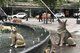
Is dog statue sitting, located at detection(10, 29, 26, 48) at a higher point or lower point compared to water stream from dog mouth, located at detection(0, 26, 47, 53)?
higher

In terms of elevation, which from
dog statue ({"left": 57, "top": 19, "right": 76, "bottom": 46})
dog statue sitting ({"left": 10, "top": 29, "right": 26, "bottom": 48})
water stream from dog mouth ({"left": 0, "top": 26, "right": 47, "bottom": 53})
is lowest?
dog statue ({"left": 57, "top": 19, "right": 76, "bottom": 46})

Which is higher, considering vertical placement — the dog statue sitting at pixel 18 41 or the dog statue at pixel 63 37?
the dog statue sitting at pixel 18 41

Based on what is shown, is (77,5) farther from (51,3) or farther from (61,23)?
(61,23)

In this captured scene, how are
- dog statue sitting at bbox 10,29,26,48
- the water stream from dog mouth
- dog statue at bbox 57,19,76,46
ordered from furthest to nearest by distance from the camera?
dog statue at bbox 57,19,76,46, dog statue sitting at bbox 10,29,26,48, the water stream from dog mouth

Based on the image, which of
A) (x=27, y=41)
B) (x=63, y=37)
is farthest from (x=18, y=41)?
(x=63, y=37)

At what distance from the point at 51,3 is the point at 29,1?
2918cm

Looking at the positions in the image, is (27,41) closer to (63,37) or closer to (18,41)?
(18,41)

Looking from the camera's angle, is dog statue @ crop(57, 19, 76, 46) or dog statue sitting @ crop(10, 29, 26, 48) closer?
dog statue sitting @ crop(10, 29, 26, 48)

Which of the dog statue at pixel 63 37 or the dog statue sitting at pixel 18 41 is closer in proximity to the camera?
the dog statue sitting at pixel 18 41

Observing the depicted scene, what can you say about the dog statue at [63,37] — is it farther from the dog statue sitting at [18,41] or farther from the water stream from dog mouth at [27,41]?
the dog statue sitting at [18,41]

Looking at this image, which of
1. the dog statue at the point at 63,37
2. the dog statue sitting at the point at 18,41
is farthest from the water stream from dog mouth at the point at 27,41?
the dog statue at the point at 63,37

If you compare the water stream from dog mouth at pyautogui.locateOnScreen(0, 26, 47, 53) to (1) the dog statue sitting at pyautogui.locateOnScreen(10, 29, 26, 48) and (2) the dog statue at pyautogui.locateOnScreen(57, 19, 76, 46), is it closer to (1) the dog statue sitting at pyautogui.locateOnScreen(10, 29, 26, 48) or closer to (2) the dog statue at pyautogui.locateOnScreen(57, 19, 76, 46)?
(1) the dog statue sitting at pyautogui.locateOnScreen(10, 29, 26, 48)

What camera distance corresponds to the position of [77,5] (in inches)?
2815

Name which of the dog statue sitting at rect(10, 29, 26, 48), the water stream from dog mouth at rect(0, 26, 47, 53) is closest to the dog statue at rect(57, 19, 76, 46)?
the water stream from dog mouth at rect(0, 26, 47, 53)
